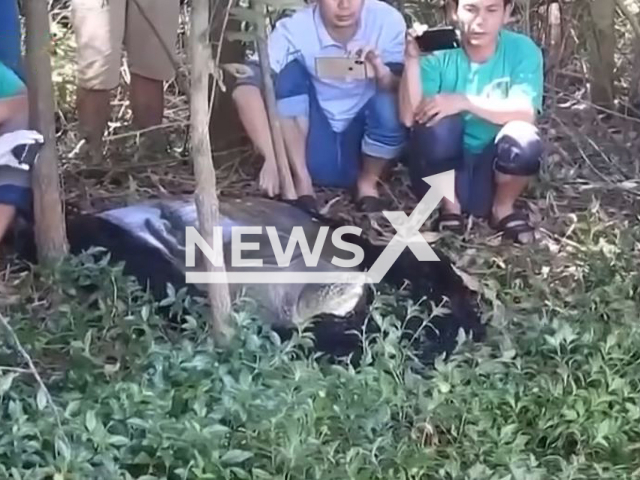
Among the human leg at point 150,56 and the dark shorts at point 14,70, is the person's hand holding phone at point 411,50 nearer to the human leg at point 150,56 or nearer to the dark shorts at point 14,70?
the human leg at point 150,56

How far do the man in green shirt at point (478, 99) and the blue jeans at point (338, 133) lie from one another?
53mm

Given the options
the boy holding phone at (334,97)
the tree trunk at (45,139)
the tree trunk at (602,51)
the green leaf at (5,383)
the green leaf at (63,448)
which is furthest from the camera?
the tree trunk at (602,51)

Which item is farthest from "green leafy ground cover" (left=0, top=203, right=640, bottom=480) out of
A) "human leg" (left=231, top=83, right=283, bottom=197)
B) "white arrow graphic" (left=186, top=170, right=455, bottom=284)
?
"human leg" (left=231, top=83, right=283, bottom=197)

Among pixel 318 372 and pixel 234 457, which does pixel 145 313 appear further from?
pixel 234 457

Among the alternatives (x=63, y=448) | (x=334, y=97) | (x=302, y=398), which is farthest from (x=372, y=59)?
(x=63, y=448)

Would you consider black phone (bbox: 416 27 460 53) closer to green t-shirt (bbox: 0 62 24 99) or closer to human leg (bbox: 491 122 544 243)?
human leg (bbox: 491 122 544 243)

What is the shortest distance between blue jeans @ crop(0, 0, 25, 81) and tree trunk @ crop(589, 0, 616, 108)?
2.13m

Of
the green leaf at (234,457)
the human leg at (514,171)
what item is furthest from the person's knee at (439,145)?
the green leaf at (234,457)

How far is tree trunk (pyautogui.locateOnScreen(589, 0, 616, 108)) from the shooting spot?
461cm

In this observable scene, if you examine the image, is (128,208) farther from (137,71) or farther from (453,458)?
(453,458)

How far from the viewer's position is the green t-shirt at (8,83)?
350 centimetres

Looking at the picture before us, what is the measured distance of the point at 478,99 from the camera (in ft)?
12.5

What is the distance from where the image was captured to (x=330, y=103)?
12.7 feet

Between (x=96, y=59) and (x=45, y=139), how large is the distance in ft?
2.33
